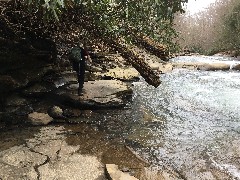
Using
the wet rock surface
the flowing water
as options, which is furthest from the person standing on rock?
the wet rock surface

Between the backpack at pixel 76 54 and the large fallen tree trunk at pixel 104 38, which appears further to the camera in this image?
the backpack at pixel 76 54

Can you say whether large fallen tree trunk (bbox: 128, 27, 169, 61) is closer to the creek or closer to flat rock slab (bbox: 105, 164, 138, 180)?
the creek

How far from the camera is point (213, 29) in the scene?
51.1 meters

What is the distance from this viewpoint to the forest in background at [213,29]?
34.8 meters

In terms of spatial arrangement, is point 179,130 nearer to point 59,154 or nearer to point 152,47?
point 152,47

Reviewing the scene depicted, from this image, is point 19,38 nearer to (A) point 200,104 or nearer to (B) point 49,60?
(B) point 49,60

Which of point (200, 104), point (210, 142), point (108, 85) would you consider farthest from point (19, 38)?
point (200, 104)

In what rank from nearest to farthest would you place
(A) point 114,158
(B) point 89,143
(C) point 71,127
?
1. (A) point 114,158
2. (B) point 89,143
3. (C) point 71,127

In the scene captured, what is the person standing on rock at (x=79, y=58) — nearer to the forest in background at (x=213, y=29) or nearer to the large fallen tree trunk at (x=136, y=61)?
the large fallen tree trunk at (x=136, y=61)

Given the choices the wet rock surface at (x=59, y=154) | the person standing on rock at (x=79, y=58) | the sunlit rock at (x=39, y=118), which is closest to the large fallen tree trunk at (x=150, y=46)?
the person standing on rock at (x=79, y=58)

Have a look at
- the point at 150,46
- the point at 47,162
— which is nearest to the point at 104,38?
the point at 150,46

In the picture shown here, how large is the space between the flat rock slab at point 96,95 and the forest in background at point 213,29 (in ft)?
23.0

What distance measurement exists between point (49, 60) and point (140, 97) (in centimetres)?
346

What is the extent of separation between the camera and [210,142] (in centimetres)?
721
